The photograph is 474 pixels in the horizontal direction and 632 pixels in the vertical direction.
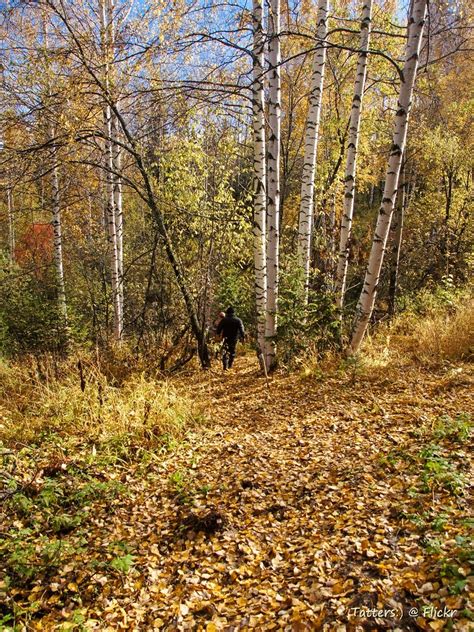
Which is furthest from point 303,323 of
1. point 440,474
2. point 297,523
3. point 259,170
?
point 297,523

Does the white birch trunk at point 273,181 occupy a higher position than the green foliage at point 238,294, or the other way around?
the white birch trunk at point 273,181

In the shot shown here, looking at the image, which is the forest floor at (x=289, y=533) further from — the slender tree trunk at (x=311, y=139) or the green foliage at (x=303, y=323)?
the slender tree trunk at (x=311, y=139)

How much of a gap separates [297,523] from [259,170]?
18.1 feet

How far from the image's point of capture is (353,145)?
7867 mm

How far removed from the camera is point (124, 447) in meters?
4.95

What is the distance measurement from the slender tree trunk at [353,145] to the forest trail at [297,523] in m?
2.97

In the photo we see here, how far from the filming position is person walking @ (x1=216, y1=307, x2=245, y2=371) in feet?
28.9

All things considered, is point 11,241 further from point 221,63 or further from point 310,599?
point 310,599

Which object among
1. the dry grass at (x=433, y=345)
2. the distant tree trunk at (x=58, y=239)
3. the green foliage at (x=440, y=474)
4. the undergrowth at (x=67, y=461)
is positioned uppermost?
the distant tree trunk at (x=58, y=239)

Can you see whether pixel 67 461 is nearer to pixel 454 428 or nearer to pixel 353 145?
pixel 454 428

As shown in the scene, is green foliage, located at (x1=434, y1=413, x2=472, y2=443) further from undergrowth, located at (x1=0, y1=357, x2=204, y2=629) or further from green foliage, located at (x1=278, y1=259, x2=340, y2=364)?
undergrowth, located at (x1=0, y1=357, x2=204, y2=629)

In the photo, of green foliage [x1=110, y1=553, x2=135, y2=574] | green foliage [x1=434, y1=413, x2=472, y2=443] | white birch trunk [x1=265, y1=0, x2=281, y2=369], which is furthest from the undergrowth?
green foliage [x1=434, y1=413, x2=472, y2=443]

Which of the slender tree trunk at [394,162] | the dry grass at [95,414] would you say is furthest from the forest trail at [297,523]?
the slender tree trunk at [394,162]

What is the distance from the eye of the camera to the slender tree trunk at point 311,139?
23.6 ft
